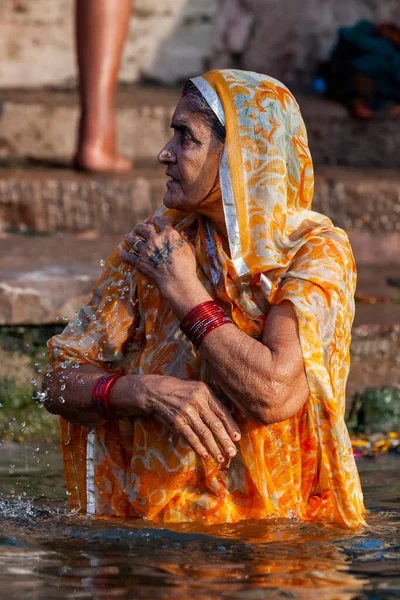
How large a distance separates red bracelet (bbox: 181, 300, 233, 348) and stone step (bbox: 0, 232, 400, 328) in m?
1.78

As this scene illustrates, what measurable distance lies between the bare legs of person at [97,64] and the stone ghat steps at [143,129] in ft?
2.01

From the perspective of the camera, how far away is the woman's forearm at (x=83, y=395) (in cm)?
347

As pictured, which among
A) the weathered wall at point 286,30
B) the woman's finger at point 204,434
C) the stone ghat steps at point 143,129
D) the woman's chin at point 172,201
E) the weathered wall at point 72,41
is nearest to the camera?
the woman's finger at point 204,434

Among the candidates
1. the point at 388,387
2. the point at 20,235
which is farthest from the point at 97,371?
the point at 20,235

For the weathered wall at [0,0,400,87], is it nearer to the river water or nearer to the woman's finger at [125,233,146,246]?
the woman's finger at [125,233,146,246]

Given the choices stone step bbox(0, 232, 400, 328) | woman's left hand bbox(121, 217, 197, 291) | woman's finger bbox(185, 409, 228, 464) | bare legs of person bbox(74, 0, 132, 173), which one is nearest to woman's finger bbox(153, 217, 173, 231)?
woman's left hand bbox(121, 217, 197, 291)

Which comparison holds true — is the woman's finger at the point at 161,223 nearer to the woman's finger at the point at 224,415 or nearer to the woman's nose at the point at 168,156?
the woman's nose at the point at 168,156

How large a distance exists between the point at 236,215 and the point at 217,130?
0.26 metres

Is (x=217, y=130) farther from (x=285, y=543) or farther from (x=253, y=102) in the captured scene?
(x=285, y=543)

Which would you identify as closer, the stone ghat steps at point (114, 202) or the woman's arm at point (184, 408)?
the woman's arm at point (184, 408)

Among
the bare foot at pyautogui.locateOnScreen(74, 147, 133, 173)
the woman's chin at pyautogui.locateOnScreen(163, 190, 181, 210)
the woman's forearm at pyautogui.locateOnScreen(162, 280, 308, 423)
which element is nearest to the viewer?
the woman's forearm at pyautogui.locateOnScreen(162, 280, 308, 423)

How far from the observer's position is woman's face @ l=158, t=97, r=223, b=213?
11.4 feet

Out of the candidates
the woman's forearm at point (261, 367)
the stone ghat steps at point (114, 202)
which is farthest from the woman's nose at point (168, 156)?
the stone ghat steps at point (114, 202)

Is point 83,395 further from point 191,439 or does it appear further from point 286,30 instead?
point 286,30
